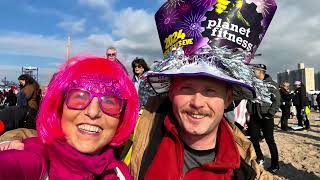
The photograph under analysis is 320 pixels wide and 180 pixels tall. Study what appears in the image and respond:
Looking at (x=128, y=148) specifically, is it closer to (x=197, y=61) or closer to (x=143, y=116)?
(x=143, y=116)

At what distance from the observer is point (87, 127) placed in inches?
63.2

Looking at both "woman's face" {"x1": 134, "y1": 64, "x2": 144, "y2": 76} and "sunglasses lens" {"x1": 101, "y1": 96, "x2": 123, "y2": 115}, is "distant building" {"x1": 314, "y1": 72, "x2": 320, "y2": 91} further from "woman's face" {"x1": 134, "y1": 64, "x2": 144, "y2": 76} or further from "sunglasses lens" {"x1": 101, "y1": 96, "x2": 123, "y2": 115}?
"sunglasses lens" {"x1": 101, "y1": 96, "x2": 123, "y2": 115}

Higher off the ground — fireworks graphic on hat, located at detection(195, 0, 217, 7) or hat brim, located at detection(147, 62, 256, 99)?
fireworks graphic on hat, located at detection(195, 0, 217, 7)

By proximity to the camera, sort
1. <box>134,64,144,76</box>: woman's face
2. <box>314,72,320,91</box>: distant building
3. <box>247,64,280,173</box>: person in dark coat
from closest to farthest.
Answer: <box>134,64,144,76</box>: woman's face, <box>247,64,280,173</box>: person in dark coat, <box>314,72,320,91</box>: distant building

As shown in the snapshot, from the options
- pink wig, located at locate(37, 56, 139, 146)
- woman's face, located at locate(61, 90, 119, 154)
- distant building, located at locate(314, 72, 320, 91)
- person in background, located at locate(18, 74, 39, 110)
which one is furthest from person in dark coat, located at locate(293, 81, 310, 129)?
distant building, located at locate(314, 72, 320, 91)

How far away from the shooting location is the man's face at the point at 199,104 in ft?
6.07

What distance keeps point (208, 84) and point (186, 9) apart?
0.39 metres

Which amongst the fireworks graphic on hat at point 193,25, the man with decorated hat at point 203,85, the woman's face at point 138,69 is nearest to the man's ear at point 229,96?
the man with decorated hat at point 203,85

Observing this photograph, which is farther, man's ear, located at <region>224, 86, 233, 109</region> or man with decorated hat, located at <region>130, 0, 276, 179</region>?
man's ear, located at <region>224, 86, 233, 109</region>

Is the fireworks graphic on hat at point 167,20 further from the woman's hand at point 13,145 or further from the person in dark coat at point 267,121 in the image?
the person in dark coat at point 267,121

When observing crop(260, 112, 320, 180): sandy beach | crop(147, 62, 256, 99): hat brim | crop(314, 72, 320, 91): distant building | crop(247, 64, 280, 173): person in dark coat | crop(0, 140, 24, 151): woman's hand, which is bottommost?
crop(260, 112, 320, 180): sandy beach

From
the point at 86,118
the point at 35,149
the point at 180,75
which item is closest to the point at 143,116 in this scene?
the point at 180,75

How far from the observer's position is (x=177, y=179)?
183 centimetres

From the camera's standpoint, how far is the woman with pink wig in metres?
1.54
